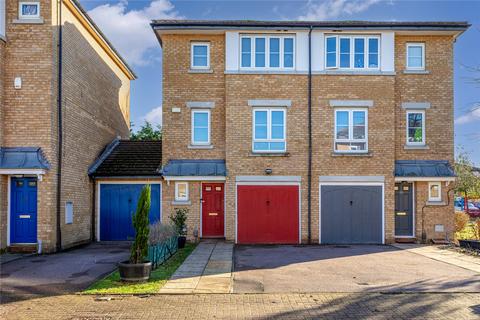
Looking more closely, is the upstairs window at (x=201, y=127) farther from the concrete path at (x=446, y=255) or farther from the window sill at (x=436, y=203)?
the window sill at (x=436, y=203)

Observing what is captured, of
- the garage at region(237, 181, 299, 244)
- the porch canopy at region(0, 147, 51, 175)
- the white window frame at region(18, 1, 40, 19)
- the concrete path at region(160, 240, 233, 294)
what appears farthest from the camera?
the garage at region(237, 181, 299, 244)

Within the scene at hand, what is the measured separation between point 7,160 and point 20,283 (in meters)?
5.90

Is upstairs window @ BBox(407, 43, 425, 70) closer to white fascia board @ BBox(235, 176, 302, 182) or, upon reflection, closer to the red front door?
white fascia board @ BBox(235, 176, 302, 182)

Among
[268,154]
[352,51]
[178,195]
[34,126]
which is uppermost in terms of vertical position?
[352,51]

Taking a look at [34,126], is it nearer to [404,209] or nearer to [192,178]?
[192,178]

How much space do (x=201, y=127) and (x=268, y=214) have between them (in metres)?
4.40

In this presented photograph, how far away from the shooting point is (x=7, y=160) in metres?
Answer: 15.0

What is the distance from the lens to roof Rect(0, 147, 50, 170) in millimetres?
14875

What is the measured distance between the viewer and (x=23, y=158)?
15062mm

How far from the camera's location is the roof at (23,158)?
14.9 meters

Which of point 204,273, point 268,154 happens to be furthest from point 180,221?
point 204,273

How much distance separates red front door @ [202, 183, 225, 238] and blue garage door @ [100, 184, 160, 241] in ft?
7.76

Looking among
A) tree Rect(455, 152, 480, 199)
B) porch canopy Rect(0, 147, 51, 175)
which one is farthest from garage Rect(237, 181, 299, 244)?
tree Rect(455, 152, 480, 199)

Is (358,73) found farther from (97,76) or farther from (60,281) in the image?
(60,281)
